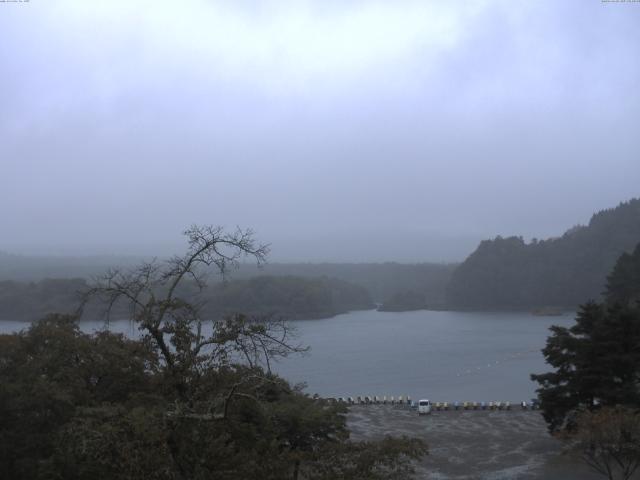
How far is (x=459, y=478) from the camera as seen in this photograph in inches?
468

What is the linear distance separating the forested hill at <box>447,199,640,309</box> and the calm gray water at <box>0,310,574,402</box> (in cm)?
519

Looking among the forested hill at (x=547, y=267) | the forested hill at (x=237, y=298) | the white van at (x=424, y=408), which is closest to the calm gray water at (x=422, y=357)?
the forested hill at (x=237, y=298)

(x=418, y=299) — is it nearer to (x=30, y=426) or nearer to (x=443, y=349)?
(x=443, y=349)

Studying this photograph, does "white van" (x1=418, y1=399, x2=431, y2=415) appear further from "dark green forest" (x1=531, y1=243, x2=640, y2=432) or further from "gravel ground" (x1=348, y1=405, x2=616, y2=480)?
"dark green forest" (x1=531, y1=243, x2=640, y2=432)

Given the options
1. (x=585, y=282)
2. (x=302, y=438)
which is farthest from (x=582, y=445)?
(x=585, y=282)

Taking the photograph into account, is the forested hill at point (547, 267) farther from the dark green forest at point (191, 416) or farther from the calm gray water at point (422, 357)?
the dark green forest at point (191, 416)

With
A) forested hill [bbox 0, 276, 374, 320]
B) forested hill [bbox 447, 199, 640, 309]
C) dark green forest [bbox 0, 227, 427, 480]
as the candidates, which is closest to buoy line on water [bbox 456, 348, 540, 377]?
forested hill [bbox 0, 276, 374, 320]

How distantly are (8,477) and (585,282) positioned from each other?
52.5 meters

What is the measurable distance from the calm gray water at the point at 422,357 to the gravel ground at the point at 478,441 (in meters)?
3.70

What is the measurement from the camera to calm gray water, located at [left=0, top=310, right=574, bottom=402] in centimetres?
2561

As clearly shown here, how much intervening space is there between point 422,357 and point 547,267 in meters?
26.9

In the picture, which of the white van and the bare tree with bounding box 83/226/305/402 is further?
the white van

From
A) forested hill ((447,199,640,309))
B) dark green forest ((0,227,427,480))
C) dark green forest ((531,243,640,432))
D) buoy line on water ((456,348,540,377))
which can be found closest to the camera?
dark green forest ((0,227,427,480))

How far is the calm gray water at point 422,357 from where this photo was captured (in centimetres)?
2561
